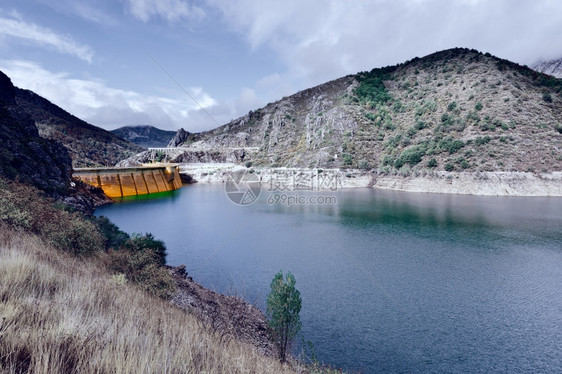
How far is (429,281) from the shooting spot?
1827 centimetres

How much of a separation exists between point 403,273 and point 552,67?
21649 cm

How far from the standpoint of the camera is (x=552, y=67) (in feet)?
527

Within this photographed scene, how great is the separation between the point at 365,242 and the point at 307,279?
1013 cm

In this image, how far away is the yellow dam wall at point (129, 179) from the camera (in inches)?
2196

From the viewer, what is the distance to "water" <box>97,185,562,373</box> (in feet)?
39.1

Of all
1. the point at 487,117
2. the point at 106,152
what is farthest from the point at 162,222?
the point at 106,152

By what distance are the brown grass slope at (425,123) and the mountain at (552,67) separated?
102775 millimetres

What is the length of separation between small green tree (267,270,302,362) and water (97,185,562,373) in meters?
1.87

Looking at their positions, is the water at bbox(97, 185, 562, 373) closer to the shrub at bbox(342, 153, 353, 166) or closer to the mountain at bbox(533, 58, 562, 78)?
the shrub at bbox(342, 153, 353, 166)
